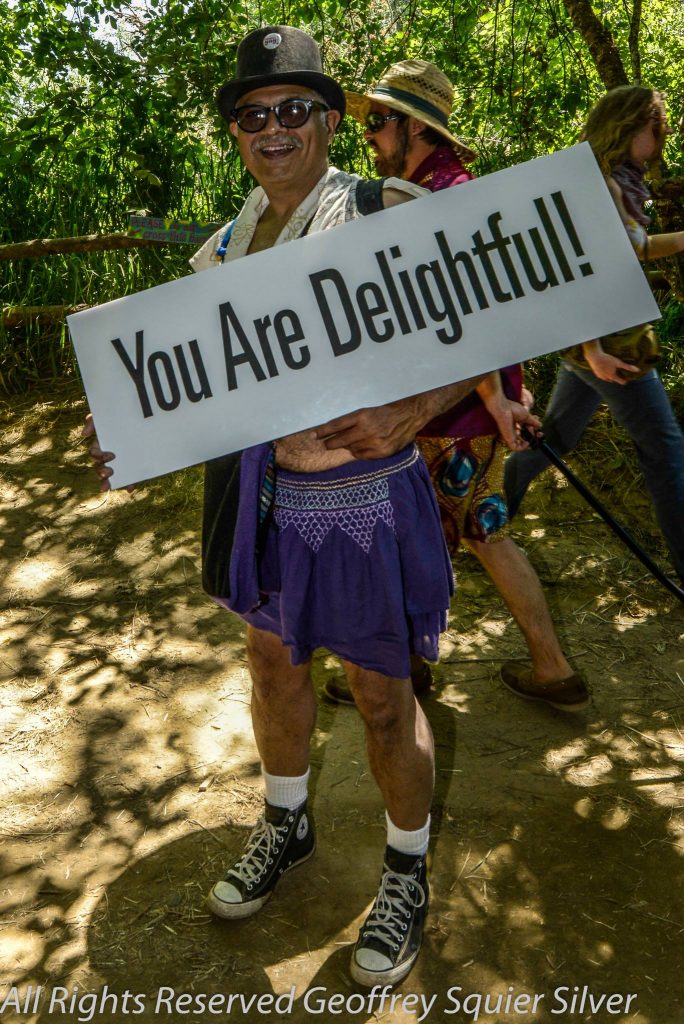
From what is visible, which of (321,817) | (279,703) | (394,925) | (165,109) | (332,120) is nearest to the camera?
(332,120)

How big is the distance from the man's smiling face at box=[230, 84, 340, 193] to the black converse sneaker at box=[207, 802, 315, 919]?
5.36ft

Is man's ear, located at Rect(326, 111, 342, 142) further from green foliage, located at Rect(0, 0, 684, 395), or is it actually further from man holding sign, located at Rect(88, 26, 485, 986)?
green foliage, located at Rect(0, 0, 684, 395)

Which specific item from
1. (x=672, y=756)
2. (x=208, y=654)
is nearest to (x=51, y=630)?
Result: (x=208, y=654)

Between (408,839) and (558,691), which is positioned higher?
(408,839)

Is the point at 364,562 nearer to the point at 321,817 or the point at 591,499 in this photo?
the point at 591,499

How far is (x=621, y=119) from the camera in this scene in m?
3.41

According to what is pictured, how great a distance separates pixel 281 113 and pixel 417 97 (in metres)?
1.25

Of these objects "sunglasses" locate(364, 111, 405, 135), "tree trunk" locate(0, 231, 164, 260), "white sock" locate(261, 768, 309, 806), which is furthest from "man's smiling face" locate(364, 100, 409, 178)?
"tree trunk" locate(0, 231, 164, 260)

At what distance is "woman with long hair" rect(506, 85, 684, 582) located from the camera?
11.1 ft

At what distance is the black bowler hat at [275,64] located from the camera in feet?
6.67

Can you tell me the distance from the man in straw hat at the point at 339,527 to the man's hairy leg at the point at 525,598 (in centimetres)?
96

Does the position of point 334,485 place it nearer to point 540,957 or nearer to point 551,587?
point 540,957

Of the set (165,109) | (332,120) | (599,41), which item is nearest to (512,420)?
(332,120)

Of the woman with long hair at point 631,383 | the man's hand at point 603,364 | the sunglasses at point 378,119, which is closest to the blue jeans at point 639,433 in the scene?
the woman with long hair at point 631,383
